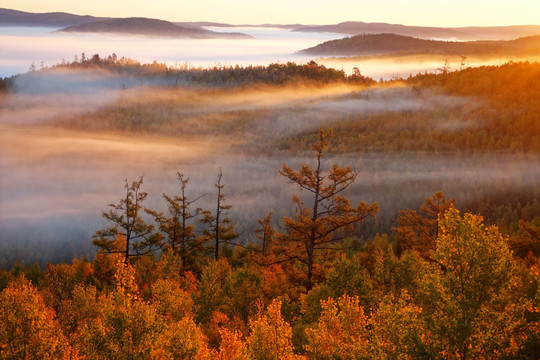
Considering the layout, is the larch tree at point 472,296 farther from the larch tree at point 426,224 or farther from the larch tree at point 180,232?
the larch tree at point 180,232

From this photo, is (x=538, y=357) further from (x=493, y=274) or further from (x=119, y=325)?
(x=119, y=325)

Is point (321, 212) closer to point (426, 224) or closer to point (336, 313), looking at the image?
point (336, 313)

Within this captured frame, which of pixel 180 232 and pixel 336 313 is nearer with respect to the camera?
pixel 336 313

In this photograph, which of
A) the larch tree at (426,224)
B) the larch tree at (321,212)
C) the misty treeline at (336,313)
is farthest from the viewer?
the larch tree at (426,224)

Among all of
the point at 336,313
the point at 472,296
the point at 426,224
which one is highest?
the point at 472,296

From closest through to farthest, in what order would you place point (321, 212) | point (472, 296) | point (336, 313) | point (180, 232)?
point (472, 296), point (336, 313), point (321, 212), point (180, 232)

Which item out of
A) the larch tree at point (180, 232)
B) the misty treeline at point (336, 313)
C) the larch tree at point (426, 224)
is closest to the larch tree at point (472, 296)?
the misty treeline at point (336, 313)

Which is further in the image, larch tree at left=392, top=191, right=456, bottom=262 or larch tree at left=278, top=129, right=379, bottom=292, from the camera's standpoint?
larch tree at left=392, top=191, right=456, bottom=262

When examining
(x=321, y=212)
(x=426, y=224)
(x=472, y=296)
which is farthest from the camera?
(x=426, y=224)

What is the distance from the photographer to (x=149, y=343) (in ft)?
77.8

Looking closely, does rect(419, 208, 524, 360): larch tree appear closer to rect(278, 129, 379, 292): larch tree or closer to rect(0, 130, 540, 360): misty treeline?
rect(0, 130, 540, 360): misty treeline

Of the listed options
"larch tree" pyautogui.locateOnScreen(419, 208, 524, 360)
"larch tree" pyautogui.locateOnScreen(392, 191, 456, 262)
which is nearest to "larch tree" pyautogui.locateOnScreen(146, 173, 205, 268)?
"larch tree" pyautogui.locateOnScreen(392, 191, 456, 262)

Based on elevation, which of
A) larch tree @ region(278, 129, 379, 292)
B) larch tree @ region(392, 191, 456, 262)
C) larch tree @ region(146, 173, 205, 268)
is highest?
larch tree @ region(278, 129, 379, 292)

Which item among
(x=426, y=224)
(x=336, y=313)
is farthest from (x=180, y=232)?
(x=336, y=313)
